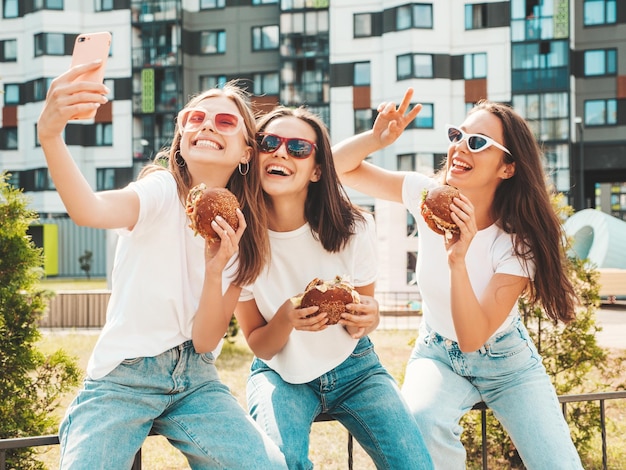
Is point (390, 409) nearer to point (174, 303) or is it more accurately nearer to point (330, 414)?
point (330, 414)

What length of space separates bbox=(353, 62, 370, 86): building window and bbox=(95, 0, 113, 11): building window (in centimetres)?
1484

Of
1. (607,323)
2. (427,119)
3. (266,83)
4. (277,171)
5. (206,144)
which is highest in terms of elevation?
(266,83)

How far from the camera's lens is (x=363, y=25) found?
117 ft

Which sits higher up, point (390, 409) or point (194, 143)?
point (194, 143)

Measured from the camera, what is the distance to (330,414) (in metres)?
3.39

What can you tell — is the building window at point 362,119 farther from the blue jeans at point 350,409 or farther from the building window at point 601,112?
the blue jeans at point 350,409

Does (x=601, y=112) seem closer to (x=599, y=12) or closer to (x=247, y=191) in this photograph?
(x=599, y=12)

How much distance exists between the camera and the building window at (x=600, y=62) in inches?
1353

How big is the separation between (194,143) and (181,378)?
1100 mm

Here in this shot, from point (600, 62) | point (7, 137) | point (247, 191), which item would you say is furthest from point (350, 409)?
point (7, 137)

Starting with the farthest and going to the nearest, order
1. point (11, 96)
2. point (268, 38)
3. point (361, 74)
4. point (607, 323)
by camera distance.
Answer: point (11, 96), point (268, 38), point (361, 74), point (607, 323)

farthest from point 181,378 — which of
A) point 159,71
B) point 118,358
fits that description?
point 159,71

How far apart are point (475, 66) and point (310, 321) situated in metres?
33.7

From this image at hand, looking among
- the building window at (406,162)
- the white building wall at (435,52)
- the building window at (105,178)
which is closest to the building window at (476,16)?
the white building wall at (435,52)
